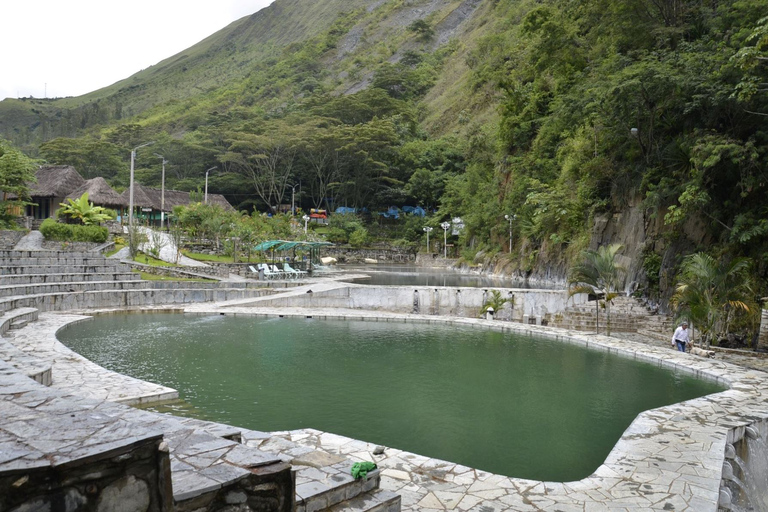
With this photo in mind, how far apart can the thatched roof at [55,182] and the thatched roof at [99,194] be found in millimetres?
750

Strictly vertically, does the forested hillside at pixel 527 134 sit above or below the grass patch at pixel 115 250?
above

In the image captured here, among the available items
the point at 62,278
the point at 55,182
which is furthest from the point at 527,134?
the point at 55,182

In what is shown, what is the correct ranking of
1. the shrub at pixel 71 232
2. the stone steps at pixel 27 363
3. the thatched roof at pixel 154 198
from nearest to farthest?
the stone steps at pixel 27 363, the shrub at pixel 71 232, the thatched roof at pixel 154 198

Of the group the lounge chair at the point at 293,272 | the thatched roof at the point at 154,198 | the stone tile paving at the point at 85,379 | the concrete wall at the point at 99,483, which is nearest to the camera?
the concrete wall at the point at 99,483

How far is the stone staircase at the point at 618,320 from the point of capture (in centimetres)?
1650

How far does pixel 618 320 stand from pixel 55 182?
43.0 m

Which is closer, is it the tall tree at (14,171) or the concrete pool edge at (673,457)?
the concrete pool edge at (673,457)

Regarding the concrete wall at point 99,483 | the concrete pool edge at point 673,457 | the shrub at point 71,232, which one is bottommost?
the concrete pool edge at point 673,457

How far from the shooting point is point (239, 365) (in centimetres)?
1133

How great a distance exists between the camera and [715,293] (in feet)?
44.0

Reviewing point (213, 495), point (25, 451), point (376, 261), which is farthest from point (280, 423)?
point (376, 261)

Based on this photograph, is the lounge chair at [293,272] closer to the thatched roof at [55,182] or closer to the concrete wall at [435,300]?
the concrete wall at [435,300]

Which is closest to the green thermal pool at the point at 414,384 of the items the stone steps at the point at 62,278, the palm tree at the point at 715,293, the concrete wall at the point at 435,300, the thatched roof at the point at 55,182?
the palm tree at the point at 715,293

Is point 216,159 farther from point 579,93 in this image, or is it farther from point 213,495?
point 213,495
